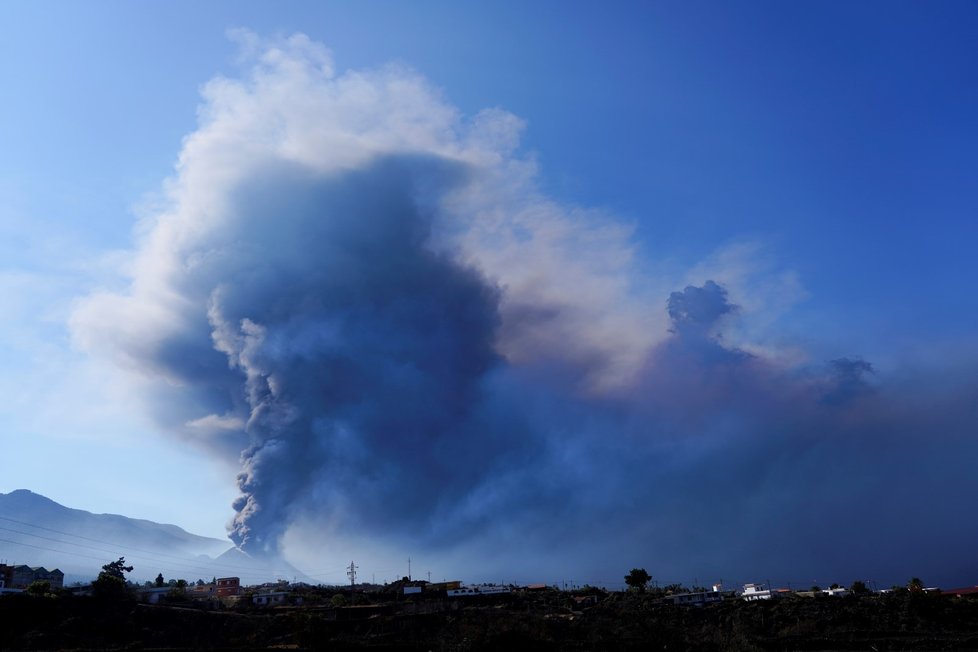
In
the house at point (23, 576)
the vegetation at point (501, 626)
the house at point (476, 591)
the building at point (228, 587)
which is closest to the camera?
the vegetation at point (501, 626)

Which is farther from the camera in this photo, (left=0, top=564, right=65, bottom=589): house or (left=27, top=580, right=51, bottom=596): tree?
(left=0, top=564, right=65, bottom=589): house

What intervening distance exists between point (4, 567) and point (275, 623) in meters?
72.8

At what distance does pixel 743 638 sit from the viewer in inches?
2490

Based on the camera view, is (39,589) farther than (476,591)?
No

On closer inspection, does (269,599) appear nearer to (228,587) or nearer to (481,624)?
(228,587)

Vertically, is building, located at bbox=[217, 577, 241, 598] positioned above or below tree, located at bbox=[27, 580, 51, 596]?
below

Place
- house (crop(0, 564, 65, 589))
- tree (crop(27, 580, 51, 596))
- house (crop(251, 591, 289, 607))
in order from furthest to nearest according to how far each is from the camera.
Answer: house (crop(0, 564, 65, 589)), house (crop(251, 591, 289, 607)), tree (crop(27, 580, 51, 596))

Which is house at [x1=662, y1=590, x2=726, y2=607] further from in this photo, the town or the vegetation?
the vegetation

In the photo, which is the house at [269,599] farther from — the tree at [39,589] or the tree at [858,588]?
the tree at [858,588]

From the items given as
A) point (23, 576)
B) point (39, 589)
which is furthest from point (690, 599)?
point (23, 576)

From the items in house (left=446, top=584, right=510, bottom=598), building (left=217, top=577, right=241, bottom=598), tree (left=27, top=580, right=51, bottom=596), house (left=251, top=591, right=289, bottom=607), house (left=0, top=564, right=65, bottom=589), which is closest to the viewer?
tree (left=27, top=580, right=51, bottom=596)

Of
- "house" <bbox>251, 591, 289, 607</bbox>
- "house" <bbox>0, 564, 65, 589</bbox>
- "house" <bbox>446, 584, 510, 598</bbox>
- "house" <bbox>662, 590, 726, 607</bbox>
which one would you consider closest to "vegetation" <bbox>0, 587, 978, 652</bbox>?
"house" <bbox>251, 591, 289, 607</bbox>

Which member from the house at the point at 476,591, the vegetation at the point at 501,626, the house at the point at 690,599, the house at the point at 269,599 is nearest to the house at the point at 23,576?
the house at the point at 269,599

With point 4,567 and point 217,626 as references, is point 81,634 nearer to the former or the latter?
point 217,626
